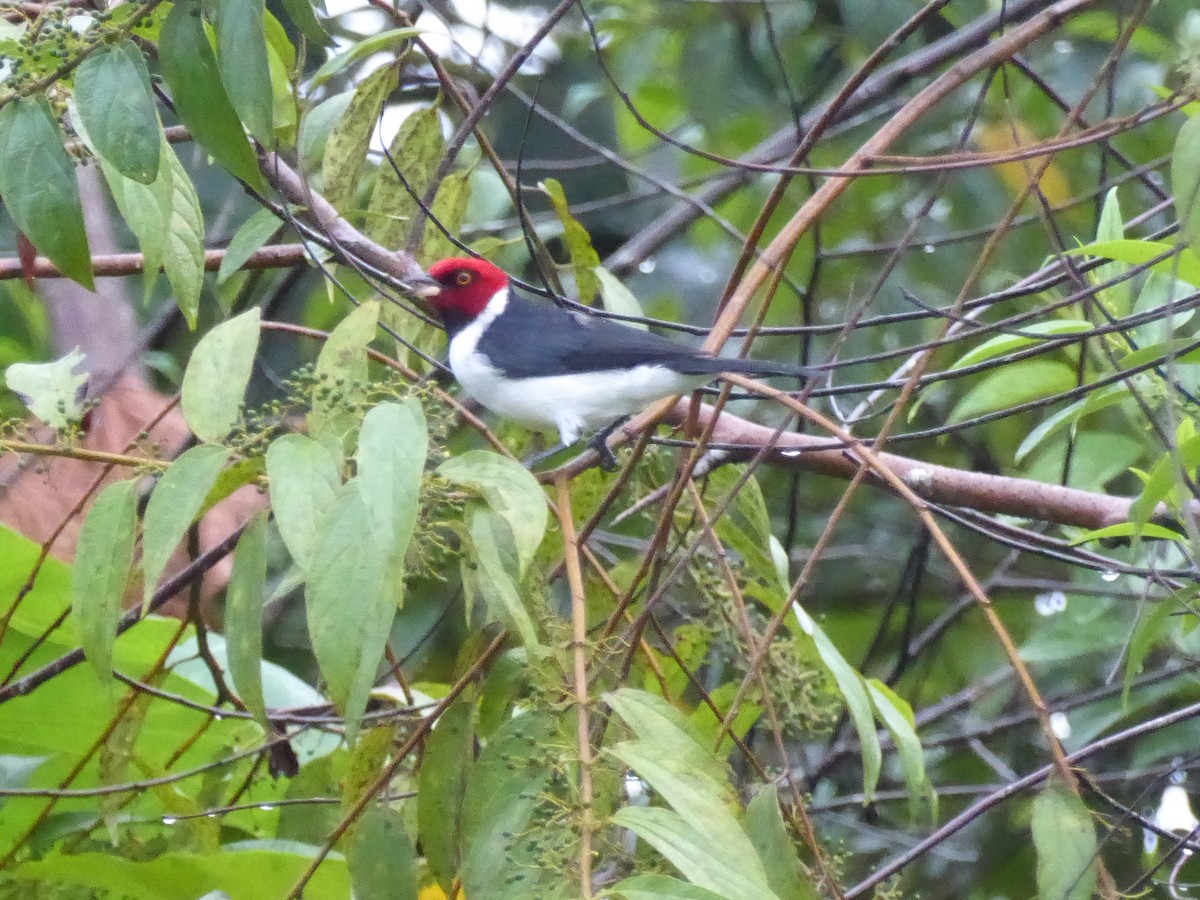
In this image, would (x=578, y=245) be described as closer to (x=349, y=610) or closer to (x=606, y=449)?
(x=606, y=449)

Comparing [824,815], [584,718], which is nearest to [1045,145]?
[584,718]

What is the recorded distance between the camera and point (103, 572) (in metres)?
1.81

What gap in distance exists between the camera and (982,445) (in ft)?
17.3

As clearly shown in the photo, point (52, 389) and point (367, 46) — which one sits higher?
point (367, 46)

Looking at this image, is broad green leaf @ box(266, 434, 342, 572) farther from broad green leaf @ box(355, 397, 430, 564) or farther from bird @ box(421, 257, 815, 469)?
bird @ box(421, 257, 815, 469)

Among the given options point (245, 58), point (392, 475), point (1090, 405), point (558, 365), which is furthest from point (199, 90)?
point (558, 365)

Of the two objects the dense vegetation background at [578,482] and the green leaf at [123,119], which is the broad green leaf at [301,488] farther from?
the green leaf at [123,119]

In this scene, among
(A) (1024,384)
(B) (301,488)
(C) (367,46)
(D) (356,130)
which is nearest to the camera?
(B) (301,488)

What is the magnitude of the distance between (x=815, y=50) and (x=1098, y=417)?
173 cm

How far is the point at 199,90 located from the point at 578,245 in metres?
1.27

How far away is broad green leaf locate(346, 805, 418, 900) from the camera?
2104 mm

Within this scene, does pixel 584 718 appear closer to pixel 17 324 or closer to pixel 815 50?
pixel 815 50

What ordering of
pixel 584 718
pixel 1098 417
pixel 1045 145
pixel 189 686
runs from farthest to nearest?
pixel 1098 417, pixel 189 686, pixel 1045 145, pixel 584 718

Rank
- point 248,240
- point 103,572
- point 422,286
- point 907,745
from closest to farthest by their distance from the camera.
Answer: point 103,572
point 907,745
point 248,240
point 422,286
